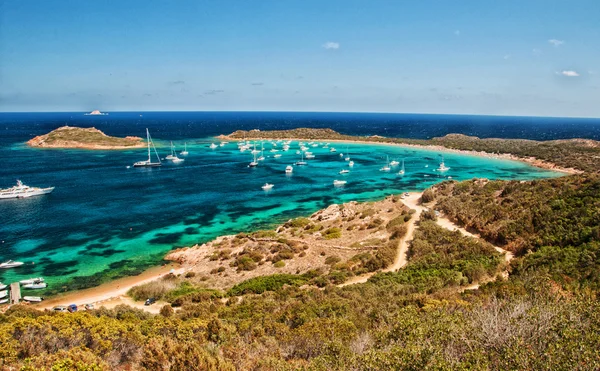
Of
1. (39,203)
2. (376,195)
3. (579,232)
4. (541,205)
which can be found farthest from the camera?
(376,195)

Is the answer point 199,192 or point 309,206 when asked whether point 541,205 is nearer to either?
point 309,206

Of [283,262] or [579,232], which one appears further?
[283,262]

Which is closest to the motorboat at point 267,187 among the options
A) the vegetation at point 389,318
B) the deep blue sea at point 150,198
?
the deep blue sea at point 150,198

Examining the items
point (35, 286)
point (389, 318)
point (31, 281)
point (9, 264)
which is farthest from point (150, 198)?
point (389, 318)

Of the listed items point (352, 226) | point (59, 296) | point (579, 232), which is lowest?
point (59, 296)

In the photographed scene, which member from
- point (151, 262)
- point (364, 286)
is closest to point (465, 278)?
point (364, 286)

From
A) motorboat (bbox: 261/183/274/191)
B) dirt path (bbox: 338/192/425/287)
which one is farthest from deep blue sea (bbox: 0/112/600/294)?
dirt path (bbox: 338/192/425/287)

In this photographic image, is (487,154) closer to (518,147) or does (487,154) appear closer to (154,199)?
(518,147)
